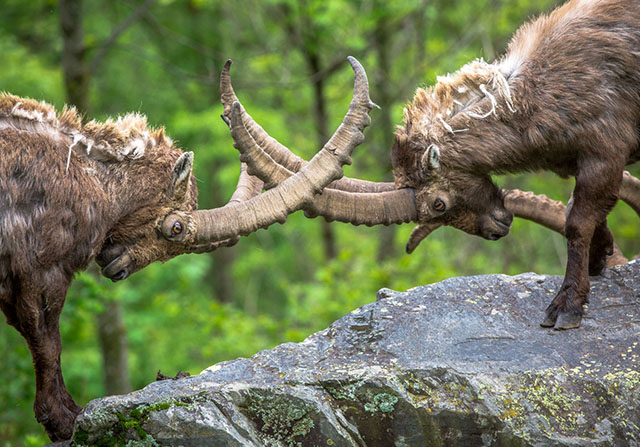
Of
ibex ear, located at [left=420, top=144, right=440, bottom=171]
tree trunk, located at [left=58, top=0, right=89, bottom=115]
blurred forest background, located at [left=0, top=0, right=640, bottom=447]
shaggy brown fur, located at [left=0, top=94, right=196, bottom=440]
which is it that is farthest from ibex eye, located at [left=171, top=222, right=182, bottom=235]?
tree trunk, located at [left=58, top=0, right=89, bottom=115]

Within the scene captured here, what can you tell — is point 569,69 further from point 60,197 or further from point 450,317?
point 60,197

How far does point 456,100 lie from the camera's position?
236 inches

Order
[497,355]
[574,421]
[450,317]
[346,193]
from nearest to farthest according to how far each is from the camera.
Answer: [574,421]
[497,355]
[450,317]
[346,193]

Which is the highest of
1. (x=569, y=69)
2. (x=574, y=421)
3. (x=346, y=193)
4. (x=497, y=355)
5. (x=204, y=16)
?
(x=204, y=16)

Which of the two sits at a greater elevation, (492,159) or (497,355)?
(492,159)

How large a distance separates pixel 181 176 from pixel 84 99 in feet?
13.5

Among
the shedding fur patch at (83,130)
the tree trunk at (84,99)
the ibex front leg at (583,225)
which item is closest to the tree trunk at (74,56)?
the tree trunk at (84,99)

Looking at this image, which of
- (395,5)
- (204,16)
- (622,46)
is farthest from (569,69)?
(204,16)

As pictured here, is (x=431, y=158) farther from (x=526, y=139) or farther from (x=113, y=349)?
(x=113, y=349)

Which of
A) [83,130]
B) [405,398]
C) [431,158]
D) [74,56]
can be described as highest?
[74,56]

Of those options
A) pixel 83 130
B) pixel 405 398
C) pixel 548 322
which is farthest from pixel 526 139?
pixel 83 130

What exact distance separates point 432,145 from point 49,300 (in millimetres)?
2943

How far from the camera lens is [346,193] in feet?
19.1

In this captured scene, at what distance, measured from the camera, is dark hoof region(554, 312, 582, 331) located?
5223 mm
